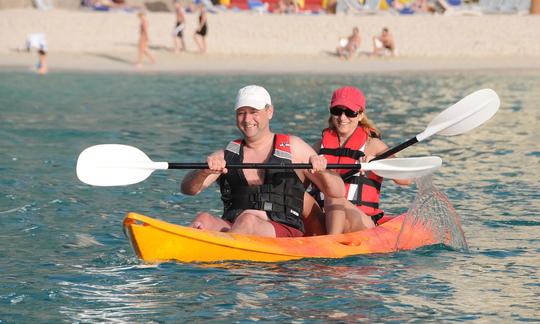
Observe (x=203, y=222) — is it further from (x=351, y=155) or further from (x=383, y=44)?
(x=383, y=44)

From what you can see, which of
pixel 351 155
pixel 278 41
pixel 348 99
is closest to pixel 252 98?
pixel 348 99

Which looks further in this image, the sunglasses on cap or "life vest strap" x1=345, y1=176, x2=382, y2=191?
"life vest strap" x1=345, y1=176, x2=382, y2=191

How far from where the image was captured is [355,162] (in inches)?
303

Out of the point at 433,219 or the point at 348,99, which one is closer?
the point at 348,99

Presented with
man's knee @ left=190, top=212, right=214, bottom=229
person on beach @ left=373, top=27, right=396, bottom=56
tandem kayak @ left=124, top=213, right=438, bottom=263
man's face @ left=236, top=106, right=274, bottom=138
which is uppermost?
person on beach @ left=373, top=27, right=396, bottom=56

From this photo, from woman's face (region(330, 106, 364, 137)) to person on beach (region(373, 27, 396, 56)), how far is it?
782 inches

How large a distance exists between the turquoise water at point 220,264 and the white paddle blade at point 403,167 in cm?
56

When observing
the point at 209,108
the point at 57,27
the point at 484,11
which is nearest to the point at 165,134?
the point at 209,108

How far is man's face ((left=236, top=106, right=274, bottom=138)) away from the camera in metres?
7.04

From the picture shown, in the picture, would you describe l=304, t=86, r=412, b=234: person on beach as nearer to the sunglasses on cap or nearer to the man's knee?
the sunglasses on cap

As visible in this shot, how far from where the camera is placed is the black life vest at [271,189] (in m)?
7.26

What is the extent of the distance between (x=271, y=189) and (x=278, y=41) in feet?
72.6

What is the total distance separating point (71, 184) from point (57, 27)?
63.8 feet

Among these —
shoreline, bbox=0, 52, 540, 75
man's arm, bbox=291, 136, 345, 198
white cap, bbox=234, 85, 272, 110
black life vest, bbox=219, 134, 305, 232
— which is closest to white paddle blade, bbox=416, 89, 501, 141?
man's arm, bbox=291, 136, 345, 198
